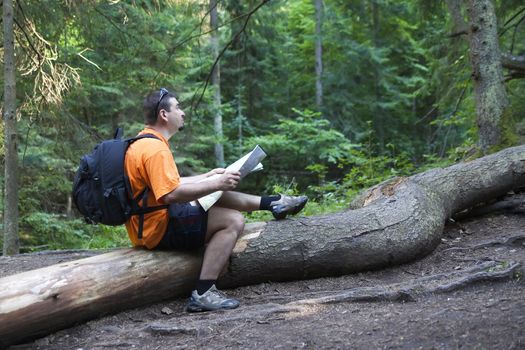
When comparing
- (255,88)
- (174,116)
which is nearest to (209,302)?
(174,116)

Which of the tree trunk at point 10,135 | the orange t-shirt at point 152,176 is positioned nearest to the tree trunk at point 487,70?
the orange t-shirt at point 152,176

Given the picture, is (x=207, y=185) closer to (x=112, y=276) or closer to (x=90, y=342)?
(x=112, y=276)

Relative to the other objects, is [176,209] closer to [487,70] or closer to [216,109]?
[487,70]

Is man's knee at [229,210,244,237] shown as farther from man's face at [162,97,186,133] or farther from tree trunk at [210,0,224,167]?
tree trunk at [210,0,224,167]

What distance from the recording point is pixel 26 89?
27.3 feet

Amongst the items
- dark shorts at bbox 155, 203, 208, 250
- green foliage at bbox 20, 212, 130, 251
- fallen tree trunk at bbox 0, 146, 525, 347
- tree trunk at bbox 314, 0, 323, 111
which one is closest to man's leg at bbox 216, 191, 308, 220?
fallen tree trunk at bbox 0, 146, 525, 347

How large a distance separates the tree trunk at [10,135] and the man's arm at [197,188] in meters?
4.20

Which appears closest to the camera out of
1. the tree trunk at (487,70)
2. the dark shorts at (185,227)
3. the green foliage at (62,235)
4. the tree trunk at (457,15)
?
the dark shorts at (185,227)

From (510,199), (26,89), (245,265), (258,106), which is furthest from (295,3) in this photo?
(245,265)

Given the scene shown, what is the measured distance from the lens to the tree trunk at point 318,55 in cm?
2295

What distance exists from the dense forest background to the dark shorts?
3889 mm

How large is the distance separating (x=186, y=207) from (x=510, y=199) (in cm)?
421

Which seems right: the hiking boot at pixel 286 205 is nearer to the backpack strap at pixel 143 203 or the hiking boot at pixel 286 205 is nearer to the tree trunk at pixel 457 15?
the backpack strap at pixel 143 203

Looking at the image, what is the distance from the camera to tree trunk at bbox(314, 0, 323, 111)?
2295 cm
